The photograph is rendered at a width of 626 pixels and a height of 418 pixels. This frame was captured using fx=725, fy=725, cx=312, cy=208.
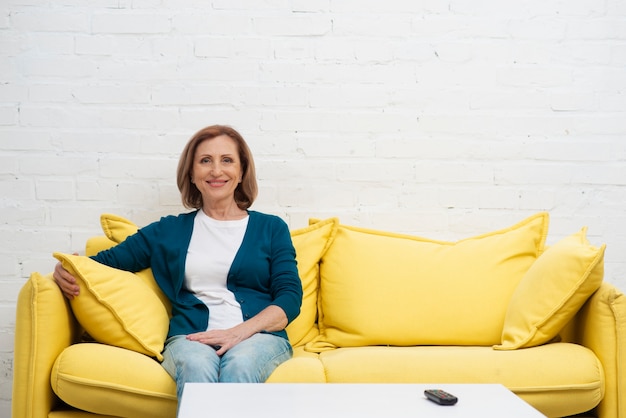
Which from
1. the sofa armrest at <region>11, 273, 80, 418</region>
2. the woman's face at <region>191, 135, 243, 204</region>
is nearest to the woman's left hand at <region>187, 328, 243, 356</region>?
the sofa armrest at <region>11, 273, 80, 418</region>

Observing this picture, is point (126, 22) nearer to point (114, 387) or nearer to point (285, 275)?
point (285, 275)

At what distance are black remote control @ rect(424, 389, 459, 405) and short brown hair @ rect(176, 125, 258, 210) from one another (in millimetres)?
1271

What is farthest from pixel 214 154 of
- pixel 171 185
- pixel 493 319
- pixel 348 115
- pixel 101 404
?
pixel 493 319

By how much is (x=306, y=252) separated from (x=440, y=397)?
1194 mm

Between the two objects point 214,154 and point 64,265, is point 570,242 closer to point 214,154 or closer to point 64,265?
point 214,154

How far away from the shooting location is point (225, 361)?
213cm

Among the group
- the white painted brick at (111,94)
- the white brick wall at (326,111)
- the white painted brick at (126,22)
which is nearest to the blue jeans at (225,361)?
the white brick wall at (326,111)

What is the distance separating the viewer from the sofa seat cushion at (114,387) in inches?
80.8

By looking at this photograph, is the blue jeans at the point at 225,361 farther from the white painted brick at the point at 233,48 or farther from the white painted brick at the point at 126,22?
the white painted brick at the point at 126,22

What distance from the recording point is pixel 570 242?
2.44 metres

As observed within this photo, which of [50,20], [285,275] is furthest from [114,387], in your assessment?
[50,20]

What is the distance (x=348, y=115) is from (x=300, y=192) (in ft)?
1.22

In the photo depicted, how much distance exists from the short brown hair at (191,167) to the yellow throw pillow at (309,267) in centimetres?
24

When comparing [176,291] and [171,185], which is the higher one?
[171,185]
